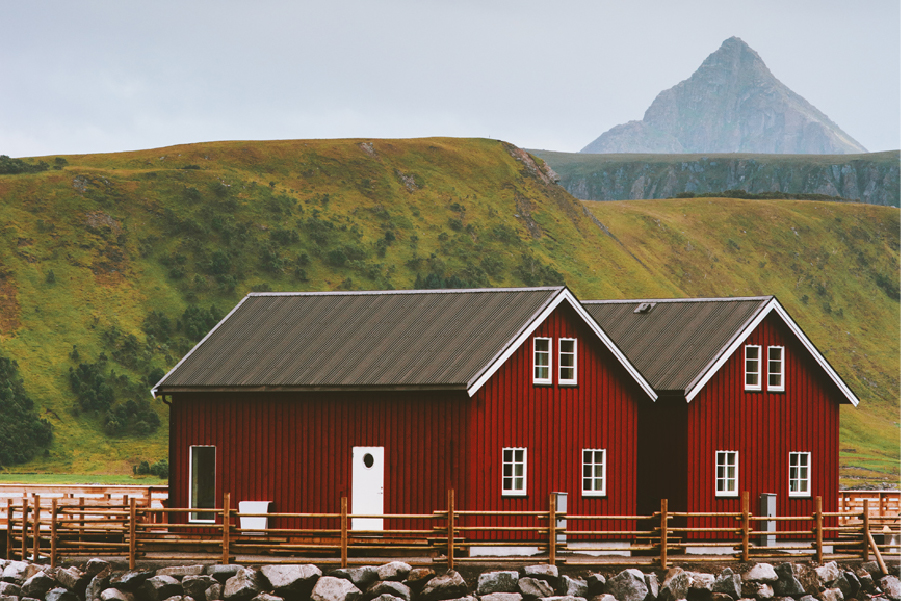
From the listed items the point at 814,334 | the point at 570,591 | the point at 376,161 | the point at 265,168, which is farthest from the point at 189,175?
the point at 570,591

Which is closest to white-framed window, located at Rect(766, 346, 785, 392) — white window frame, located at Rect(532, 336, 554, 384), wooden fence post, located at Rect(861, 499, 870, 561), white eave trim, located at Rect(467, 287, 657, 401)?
white eave trim, located at Rect(467, 287, 657, 401)

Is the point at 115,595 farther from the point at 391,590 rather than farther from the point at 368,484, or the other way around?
the point at 368,484

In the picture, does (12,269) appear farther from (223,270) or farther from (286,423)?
(286,423)

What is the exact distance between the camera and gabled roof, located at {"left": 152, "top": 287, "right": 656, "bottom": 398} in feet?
109

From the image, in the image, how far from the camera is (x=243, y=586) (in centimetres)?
2850

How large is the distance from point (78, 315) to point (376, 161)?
170 feet

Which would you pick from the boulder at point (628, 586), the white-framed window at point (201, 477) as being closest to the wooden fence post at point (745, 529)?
the boulder at point (628, 586)

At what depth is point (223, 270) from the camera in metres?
108

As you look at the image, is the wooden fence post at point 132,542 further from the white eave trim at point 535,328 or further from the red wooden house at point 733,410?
the red wooden house at point 733,410

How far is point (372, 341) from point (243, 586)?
9.36m

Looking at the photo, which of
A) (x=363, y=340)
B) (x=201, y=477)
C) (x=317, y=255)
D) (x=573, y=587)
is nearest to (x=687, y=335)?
(x=363, y=340)

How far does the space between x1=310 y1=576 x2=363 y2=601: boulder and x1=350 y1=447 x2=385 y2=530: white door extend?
4.71 meters

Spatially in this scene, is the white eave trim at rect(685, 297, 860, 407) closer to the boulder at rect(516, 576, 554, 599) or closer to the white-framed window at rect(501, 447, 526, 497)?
the white-framed window at rect(501, 447, 526, 497)

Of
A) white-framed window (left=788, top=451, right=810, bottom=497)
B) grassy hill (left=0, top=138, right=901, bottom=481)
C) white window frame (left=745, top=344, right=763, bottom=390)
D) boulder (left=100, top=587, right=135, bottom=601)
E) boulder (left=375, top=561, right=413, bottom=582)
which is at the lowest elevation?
boulder (left=100, top=587, right=135, bottom=601)
